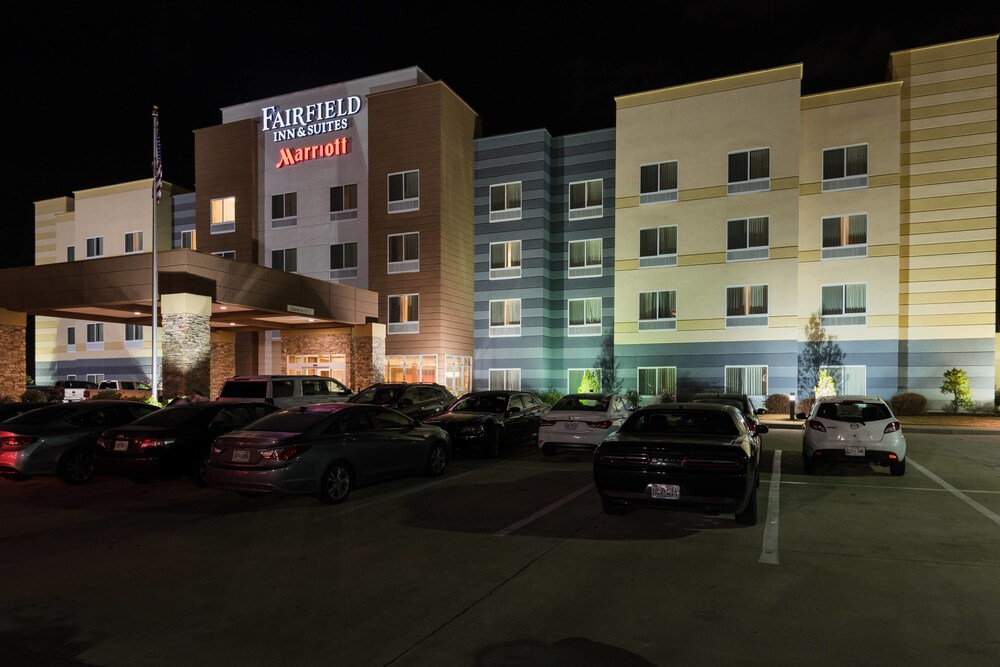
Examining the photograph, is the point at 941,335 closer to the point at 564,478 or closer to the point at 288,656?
the point at 564,478

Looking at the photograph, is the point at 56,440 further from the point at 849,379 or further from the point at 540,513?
the point at 849,379

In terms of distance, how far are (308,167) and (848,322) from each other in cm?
2820

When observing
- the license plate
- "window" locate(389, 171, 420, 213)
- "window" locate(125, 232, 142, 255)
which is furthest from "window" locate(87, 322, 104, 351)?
the license plate

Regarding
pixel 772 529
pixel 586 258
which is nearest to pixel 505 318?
pixel 586 258

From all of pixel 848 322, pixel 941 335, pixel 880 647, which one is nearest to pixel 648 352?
pixel 848 322

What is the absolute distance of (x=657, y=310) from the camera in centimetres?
3136

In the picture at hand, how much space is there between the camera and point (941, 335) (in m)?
28.3

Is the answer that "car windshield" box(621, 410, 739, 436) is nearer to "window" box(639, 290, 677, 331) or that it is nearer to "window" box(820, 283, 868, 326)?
"window" box(639, 290, 677, 331)

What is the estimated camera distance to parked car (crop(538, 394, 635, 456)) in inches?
527

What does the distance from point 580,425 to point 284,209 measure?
90.3 feet

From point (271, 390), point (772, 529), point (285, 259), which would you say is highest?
point (285, 259)

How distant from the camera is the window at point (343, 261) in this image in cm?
3416

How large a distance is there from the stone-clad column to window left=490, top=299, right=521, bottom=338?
52.8 feet

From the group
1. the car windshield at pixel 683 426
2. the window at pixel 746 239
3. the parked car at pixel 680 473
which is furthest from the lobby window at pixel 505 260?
the parked car at pixel 680 473
